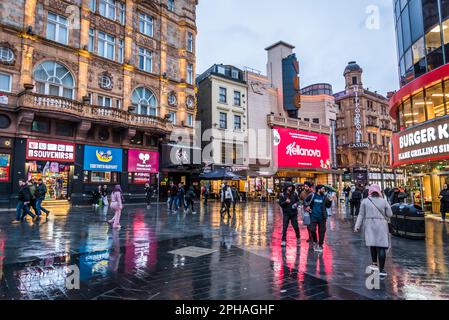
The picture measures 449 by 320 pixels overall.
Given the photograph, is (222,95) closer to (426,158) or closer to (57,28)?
(57,28)

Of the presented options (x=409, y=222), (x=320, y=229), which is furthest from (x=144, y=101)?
(x=409, y=222)

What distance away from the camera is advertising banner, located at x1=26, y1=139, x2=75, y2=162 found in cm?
2006

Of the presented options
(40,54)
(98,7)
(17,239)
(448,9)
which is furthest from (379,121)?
(17,239)

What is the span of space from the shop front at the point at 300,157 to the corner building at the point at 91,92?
46.8 feet

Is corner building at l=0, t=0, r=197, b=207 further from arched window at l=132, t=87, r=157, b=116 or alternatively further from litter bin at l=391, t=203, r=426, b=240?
litter bin at l=391, t=203, r=426, b=240

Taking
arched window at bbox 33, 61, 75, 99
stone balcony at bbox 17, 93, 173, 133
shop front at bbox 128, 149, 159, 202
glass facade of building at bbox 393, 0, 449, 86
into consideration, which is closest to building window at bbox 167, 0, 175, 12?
stone balcony at bbox 17, 93, 173, 133

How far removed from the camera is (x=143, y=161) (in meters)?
26.5

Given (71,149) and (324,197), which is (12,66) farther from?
(324,197)

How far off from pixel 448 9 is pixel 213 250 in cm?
1699

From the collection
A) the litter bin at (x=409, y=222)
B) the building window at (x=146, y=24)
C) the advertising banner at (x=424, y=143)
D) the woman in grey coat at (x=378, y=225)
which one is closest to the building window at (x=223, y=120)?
the building window at (x=146, y=24)

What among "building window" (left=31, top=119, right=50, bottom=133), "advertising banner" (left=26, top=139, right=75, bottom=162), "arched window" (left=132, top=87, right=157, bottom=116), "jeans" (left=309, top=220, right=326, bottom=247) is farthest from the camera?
"arched window" (left=132, top=87, right=157, bottom=116)

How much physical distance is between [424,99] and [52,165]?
23.9m

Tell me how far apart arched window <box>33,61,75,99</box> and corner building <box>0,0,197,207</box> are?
0.22 feet

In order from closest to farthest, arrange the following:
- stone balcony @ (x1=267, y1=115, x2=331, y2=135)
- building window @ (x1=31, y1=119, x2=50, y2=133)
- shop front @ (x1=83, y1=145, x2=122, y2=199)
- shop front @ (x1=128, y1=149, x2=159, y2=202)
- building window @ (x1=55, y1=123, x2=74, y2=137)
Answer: building window @ (x1=31, y1=119, x2=50, y2=133)
building window @ (x1=55, y1=123, x2=74, y2=137)
shop front @ (x1=83, y1=145, x2=122, y2=199)
shop front @ (x1=128, y1=149, x2=159, y2=202)
stone balcony @ (x1=267, y1=115, x2=331, y2=135)
